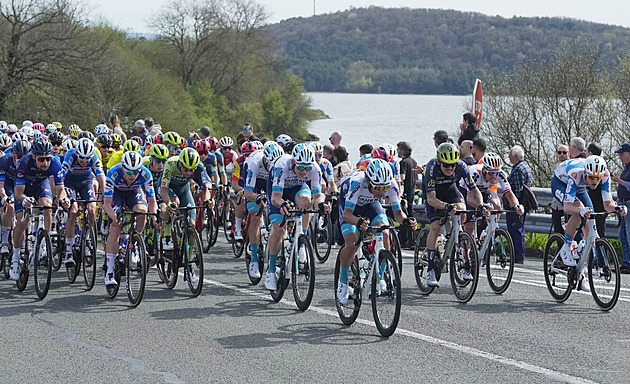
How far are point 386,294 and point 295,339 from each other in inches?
37.9

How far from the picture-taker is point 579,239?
11.2 m

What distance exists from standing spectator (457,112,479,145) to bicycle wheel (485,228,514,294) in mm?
4218

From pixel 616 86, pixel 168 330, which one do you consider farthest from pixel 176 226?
pixel 616 86

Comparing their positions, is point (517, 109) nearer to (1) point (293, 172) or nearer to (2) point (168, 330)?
(1) point (293, 172)

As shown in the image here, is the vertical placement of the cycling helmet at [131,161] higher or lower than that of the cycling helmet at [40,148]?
lower

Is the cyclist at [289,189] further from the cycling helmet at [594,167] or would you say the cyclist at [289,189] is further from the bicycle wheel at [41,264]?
the cycling helmet at [594,167]

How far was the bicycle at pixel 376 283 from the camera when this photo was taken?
882 centimetres

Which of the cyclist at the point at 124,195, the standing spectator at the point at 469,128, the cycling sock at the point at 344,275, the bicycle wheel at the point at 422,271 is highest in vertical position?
the standing spectator at the point at 469,128

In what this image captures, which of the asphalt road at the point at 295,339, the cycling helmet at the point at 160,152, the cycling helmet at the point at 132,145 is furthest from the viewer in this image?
the cycling helmet at the point at 132,145

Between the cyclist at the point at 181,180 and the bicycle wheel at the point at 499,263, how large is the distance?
363 cm

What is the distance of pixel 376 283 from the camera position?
902 cm

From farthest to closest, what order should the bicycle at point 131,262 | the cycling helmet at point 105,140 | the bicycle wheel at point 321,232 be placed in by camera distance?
the bicycle wheel at point 321,232 < the cycling helmet at point 105,140 < the bicycle at point 131,262

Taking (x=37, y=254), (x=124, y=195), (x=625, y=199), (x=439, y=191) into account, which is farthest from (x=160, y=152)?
(x=625, y=199)

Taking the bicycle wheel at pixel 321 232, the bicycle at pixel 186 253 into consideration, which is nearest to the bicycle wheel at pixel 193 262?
the bicycle at pixel 186 253
